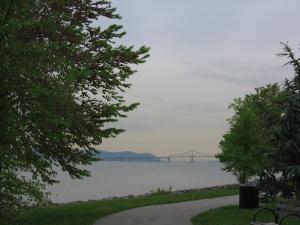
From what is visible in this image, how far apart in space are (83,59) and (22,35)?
9.40 feet

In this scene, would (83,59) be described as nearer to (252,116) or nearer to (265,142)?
(265,142)

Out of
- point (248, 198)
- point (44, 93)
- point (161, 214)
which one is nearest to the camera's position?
point (44, 93)

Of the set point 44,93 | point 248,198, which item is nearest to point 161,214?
point 248,198

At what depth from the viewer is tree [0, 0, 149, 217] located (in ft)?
34.2

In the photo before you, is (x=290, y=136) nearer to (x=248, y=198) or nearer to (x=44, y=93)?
(x=248, y=198)

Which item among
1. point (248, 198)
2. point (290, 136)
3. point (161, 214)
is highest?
point (290, 136)

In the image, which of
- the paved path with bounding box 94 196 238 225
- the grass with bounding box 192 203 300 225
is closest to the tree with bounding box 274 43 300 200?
the grass with bounding box 192 203 300 225

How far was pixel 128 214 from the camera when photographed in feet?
59.6

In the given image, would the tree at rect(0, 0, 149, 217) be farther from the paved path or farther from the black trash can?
the black trash can

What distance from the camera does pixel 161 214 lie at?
18.0m

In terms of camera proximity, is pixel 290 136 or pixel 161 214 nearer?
pixel 290 136

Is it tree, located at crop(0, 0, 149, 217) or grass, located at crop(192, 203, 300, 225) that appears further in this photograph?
grass, located at crop(192, 203, 300, 225)

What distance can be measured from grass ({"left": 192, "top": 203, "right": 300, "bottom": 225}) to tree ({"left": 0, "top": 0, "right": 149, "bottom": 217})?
4057mm

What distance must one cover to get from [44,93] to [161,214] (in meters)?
9.06
